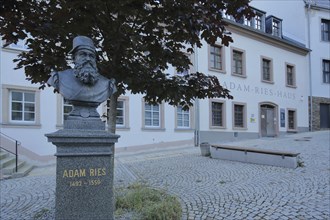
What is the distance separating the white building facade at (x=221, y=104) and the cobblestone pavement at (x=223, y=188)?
262cm

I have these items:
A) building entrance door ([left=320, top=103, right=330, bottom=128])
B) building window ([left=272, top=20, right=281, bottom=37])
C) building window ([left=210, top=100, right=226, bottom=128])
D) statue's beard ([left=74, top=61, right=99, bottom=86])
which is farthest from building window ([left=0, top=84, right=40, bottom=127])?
building entrance door ([left=320, top=103, right=330, bottom=128])

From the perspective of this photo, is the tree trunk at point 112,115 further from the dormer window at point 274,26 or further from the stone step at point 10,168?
the dormer window at point 274,26

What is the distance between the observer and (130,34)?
13.5ft

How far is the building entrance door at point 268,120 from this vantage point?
21.8 meters

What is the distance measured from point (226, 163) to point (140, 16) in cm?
748

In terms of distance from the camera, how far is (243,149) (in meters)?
11.0

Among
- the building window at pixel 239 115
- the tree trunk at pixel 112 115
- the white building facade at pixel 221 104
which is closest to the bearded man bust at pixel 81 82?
the tree trunk at pixel 112 115

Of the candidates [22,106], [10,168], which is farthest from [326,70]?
[10,168]

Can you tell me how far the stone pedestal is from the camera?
3.30 meters

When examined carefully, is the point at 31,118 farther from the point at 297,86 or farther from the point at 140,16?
the point at 297,86

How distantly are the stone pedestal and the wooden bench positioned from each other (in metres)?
7.46

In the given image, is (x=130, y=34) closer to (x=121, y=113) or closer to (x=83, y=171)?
(x=83, y=171)

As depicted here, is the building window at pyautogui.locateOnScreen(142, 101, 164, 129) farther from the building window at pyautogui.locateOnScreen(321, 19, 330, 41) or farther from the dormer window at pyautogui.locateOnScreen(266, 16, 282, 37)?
the building window at pyautogui.locateOnScreen(321, 19, 330, 41)

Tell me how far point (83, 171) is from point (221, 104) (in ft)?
54.6
